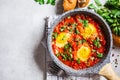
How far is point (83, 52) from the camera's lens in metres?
1.60

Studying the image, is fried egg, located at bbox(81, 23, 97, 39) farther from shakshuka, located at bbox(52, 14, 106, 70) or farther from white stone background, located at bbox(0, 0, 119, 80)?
white stone background, located at bbox(0, 0, 119, 80)

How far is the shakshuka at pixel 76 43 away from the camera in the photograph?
160 centimetres

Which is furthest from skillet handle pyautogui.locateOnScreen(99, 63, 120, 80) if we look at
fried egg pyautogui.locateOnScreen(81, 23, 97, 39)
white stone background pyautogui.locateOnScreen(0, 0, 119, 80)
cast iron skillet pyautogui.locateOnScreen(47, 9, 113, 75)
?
white stone background pyautogui.locateOnScreen(0, 0, 119, 80)

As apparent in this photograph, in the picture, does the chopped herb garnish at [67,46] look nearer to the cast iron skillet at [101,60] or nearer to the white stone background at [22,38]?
the cast iron skillet at [101,60]

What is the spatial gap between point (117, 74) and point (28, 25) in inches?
18.3

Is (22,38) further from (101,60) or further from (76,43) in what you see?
(101,60)

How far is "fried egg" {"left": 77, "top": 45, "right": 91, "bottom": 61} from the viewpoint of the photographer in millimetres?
1601

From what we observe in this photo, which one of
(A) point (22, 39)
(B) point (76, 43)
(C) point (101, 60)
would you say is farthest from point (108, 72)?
(A) point (22, 39)

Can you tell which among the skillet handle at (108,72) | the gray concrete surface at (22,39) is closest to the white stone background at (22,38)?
the gray concrete surface at (22,39)

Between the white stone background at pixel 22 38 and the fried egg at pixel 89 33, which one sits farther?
the white stone background at pixel 22 38

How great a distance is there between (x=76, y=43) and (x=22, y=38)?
0.92ft

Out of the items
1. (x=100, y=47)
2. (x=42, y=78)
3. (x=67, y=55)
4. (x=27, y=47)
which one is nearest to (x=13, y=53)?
(x=27, y=47)

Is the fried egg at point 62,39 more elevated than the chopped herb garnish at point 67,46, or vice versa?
the fried egg at point 62,39

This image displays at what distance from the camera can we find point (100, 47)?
5.32 ft
